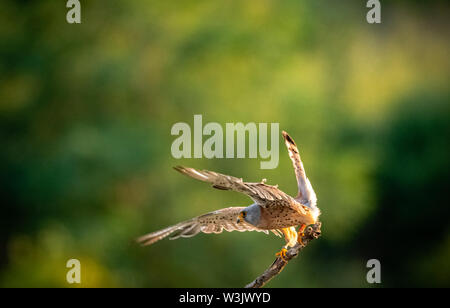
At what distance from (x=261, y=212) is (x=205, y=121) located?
4659 mm

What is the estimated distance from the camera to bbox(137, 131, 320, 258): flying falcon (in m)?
2.22

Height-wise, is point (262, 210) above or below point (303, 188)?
below

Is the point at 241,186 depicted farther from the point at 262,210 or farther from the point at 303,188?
the point at 303,188

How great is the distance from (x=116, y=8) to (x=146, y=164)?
2505 millimetres

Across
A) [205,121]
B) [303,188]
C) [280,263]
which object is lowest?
[280,263]

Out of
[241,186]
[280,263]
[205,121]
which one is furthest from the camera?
[205,121]

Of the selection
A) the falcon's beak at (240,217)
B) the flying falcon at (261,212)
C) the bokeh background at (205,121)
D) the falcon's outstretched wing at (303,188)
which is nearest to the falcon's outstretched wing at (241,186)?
the flying falcon at (261,212)

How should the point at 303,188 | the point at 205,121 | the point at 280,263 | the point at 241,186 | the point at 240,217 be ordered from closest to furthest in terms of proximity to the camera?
the point at 241,186 → the point at 280,263 → the point at 240,217 → the point at 303,188 → the point at 205,121

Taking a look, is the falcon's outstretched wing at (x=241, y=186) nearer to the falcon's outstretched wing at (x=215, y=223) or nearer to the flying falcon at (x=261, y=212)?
the flying falcon at (x=261, y=212)

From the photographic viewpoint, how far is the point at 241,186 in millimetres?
2236

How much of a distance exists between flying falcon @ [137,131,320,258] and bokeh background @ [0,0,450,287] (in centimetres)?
373

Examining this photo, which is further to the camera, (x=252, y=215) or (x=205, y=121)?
(x=205, y=121)

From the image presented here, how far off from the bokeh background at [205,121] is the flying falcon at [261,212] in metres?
3.73

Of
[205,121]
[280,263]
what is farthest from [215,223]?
[205,121]
